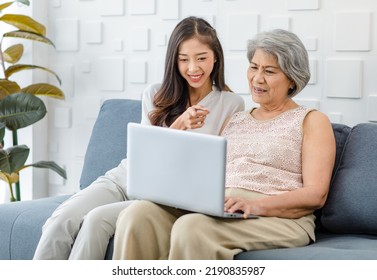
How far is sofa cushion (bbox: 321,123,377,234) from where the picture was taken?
8.82ft

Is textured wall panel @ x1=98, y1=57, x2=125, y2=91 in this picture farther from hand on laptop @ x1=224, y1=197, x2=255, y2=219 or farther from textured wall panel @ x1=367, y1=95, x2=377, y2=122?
hand on laptop @ x1=224, y1=197, x2=255, y2=219

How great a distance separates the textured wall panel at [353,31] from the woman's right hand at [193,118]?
0.91 metres

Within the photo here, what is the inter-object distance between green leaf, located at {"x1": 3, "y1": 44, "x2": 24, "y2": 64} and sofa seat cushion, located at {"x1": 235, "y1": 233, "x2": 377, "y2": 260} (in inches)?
91.7

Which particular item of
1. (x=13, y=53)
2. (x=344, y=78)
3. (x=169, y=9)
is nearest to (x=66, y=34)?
(x=13, y=53)

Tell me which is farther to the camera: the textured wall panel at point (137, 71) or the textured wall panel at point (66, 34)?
the textured wall panel at point (66, 34)

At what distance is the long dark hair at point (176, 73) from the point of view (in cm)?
297

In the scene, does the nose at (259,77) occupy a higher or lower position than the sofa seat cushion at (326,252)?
higher

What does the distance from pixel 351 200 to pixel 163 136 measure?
33.1 inches

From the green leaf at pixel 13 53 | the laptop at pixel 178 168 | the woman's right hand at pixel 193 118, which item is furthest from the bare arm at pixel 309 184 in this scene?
the green leaf at pixel 13 53

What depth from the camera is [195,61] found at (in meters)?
2.94

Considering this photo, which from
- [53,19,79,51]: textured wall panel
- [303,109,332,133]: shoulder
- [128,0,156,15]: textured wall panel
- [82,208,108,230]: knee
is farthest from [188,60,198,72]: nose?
[53,19,79,51]: textured wall panel

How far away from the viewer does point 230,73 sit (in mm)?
3680

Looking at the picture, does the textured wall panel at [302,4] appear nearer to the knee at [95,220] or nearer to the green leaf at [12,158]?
the knee at [95,220]

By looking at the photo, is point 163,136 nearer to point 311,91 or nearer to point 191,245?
point 191,245
